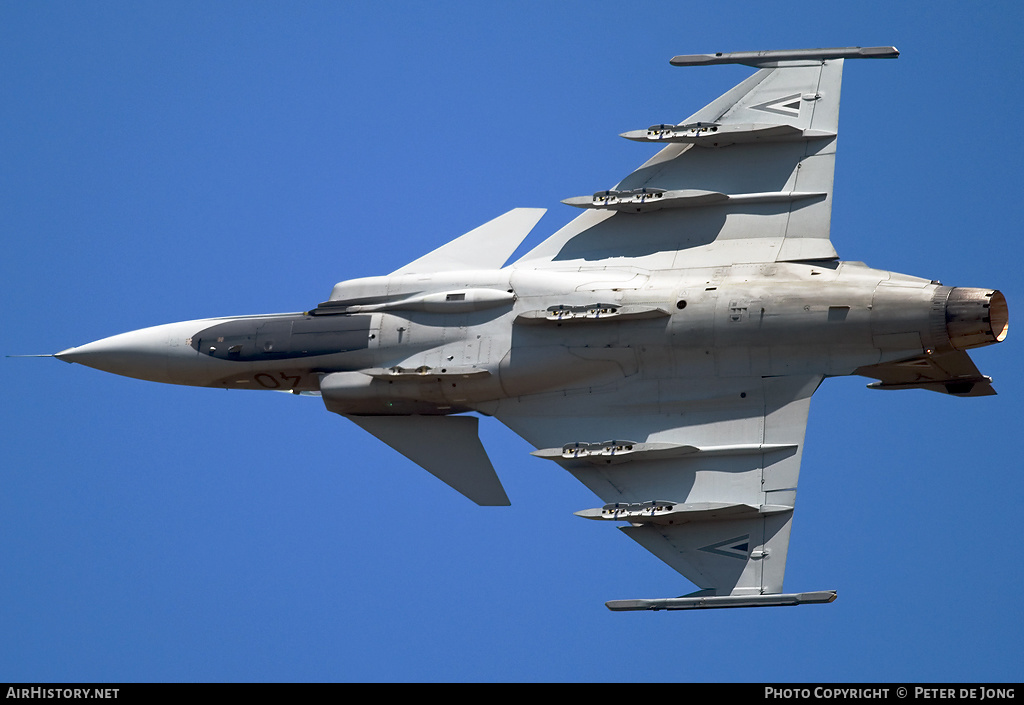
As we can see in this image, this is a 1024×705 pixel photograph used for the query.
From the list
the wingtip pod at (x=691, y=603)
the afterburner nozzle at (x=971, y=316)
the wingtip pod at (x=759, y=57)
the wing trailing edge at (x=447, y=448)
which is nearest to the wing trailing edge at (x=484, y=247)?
the wing trailing edge at (x=447, y=448)

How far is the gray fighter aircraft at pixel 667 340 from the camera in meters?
29.4

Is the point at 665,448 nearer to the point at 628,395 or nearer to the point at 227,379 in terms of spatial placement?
the point at 628,395

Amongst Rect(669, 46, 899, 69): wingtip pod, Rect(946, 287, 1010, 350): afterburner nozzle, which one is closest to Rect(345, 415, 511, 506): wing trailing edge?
Rect(669, 46, 899, 69): wingtip pod

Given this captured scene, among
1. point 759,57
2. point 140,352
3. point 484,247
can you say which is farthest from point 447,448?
point 759,57

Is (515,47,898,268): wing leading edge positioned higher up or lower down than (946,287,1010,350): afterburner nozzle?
higher up

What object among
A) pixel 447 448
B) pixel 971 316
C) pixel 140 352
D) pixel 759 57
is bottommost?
pixel 447 448

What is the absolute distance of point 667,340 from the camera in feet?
98.0

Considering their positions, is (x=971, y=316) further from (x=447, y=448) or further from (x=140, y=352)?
(x=140, y=352)

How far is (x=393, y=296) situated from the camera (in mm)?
31844

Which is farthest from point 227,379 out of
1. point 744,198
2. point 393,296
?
point 744,198

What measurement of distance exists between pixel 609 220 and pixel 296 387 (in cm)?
627

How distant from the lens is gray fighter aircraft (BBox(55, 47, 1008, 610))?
2936cm

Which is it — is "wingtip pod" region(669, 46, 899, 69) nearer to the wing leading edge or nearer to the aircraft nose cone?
the wing leading edge

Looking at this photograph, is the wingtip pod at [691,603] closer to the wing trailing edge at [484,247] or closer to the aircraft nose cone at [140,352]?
the wing trailing edge at [484,247]
